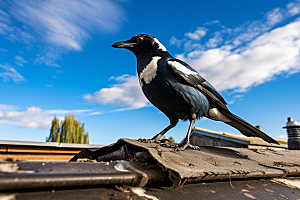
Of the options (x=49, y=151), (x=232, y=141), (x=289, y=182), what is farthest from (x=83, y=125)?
(x=289, y=182)

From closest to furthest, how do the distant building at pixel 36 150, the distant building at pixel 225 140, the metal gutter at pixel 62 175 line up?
1. the metal gutter at pixel 62 175
2. the distant building at pixel 36 150
3. the distant building at pixel 225 140

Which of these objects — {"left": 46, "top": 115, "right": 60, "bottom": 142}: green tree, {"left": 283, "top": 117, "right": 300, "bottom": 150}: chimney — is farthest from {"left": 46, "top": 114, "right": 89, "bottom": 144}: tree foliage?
{"left": 283, "top": 117, "right": 300, "bottom": 150}: chimney

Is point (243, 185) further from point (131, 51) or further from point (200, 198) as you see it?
point (131, 51)

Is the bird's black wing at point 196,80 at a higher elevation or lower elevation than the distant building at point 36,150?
higher

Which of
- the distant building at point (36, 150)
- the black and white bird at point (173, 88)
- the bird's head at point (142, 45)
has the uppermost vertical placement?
the bird's head at point (142, 45)

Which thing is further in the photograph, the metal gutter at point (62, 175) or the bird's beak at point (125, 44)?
the bird's beak at point (125, 44)

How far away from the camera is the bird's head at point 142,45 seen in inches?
109

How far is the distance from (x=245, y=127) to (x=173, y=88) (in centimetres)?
139

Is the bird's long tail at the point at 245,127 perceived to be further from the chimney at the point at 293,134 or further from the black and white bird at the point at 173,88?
the chimney at the point at 293,134

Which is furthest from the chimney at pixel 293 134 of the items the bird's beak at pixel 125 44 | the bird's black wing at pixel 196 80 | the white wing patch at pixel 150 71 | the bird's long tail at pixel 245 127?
the bird's beak at pixel 125 44

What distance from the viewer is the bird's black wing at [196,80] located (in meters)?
2.49

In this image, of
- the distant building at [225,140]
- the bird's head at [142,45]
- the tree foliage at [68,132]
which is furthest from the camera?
the tree foliage at [68,132]

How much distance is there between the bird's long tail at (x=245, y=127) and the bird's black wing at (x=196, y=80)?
0.20 m

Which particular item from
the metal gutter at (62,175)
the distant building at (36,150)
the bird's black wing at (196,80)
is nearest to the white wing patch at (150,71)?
the bird's black wing at (196,80)
